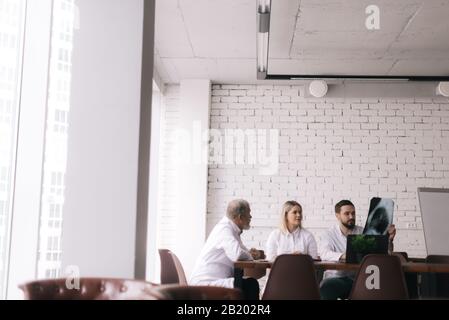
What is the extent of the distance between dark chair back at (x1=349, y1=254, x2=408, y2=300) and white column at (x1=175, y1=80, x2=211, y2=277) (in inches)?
137

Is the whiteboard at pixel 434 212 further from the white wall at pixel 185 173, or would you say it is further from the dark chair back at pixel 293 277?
the white wall at pixel 185 173

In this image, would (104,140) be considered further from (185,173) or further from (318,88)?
(318,88)

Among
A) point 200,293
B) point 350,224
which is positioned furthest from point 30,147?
point 350,224

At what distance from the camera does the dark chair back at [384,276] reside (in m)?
3.87

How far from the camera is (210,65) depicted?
679 cm

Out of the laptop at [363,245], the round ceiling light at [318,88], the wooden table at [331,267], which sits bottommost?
the wooden table at [331,267]

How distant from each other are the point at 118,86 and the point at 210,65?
3529 mm

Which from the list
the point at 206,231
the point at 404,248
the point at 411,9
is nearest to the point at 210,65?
the point at 206,231

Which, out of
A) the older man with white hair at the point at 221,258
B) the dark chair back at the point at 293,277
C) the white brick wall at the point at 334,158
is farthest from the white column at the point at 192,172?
the dark chair back at the point at 293,277

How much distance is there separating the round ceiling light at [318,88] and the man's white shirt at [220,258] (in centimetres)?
334

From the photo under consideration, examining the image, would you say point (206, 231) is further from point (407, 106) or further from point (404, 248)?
point (407, 106)

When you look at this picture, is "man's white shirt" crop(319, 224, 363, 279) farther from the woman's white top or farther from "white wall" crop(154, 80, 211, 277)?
"white wall" crop(154, 80, 211, 277)

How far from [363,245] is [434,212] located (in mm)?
1011

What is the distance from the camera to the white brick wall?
7234 millimetres
